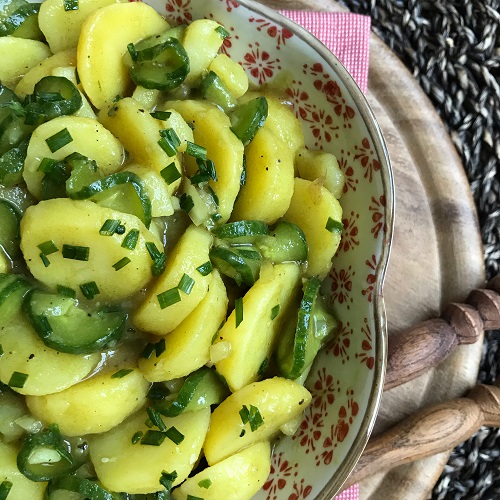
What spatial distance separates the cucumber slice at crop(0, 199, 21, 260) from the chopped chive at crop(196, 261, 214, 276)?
1.48 feet

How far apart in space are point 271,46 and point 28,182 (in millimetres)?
847

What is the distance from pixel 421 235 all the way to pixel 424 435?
708mm

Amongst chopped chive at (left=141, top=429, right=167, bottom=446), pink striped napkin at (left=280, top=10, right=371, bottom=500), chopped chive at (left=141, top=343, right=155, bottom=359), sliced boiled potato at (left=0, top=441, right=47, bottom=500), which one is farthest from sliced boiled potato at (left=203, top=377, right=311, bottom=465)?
pink striped napkin at (left=280, top=10, right=371, bottom=500)

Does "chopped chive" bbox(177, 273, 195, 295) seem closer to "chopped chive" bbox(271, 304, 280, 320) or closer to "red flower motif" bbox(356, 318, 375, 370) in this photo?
"chopped chive" bbox(271, 304, 280, 320)

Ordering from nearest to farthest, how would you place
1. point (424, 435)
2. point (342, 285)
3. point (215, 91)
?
point (215, 91) < point (342, 285) < point (424, 435)

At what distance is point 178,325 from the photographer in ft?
5.08

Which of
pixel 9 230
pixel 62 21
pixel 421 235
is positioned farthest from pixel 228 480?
pixel 62 21

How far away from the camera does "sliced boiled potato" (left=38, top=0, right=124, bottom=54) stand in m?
1.70

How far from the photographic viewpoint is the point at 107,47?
1631 millimetres

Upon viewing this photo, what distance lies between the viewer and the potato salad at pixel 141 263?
147 cm

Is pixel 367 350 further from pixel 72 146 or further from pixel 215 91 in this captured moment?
pixel 72 146

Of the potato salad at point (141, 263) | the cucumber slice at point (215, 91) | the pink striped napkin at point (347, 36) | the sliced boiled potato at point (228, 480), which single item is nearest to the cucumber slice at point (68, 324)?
the potato salad at point (141, 263)

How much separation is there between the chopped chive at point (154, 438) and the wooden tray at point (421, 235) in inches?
38.7

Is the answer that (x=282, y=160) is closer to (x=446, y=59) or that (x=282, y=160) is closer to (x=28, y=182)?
(x=28, y=182)
